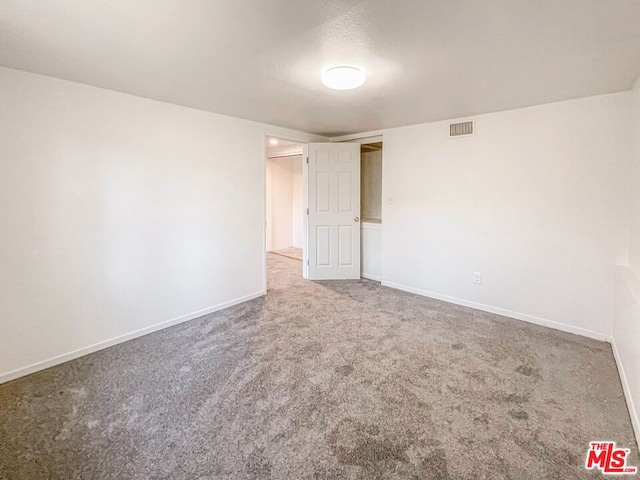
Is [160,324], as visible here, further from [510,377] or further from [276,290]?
[510,377]

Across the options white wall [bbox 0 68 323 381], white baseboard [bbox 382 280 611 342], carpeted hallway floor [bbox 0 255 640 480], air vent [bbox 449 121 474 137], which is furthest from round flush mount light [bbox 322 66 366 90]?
white baseboard [bbox 382 280 611 342]

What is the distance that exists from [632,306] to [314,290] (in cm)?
323

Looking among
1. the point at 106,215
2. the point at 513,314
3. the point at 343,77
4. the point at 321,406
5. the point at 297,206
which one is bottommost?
the point at 321,406

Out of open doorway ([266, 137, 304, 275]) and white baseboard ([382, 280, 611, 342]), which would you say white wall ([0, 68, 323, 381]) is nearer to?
white baseboard ([382, 280, 611, 342])

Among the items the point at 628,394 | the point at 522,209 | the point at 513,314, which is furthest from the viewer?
the point at 513,314

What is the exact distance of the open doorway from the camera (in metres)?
7.36

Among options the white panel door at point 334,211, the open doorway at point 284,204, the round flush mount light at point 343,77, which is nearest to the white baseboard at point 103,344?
the white panel door at point 334,211

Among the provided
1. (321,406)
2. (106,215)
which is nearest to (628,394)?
(321,406)

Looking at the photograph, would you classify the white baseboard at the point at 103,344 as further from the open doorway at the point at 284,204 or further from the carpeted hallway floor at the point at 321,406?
the open doorway at the point at 284,204

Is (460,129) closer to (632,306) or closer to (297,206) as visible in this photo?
(632,306)

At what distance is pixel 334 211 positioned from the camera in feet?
16.4

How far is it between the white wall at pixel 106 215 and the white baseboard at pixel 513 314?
2402mm

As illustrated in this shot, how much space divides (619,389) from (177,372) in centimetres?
311

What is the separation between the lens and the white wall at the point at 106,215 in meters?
2.36
